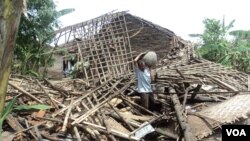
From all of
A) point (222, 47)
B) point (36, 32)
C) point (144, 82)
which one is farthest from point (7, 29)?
point (222, 47)

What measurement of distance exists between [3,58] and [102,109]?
9.95ft

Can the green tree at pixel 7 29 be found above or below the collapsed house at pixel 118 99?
above

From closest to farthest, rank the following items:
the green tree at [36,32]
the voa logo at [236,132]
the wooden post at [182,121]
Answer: the voa logo at [236,132] → the wooden post at [182,121] → the green tree at [36,32]

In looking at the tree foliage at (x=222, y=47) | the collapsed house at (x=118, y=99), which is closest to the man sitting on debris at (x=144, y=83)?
the collapsed house at (x=118, y=99)

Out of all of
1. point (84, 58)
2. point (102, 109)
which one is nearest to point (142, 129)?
point (102, 109)

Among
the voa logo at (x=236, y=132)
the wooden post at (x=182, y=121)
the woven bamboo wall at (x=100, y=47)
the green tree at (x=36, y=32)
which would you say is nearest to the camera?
the voa logo at (x=236, y=132)

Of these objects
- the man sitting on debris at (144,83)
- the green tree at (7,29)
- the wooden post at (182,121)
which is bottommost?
the wooden post at (182,121)

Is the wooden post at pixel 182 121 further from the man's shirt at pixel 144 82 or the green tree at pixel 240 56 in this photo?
the green tree at pixel 240 56

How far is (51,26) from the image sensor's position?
15523 mm

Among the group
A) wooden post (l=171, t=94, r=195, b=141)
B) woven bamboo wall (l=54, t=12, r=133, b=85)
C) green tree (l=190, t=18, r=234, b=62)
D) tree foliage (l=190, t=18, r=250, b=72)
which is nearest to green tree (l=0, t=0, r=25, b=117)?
wooden post (l=171, t=94, r=195, b=141)

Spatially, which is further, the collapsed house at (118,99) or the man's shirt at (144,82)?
the man's shirt at (144,82)

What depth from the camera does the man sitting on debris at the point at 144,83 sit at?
7.25m

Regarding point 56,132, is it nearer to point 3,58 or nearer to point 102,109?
point 102,109

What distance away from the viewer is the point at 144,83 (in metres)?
7.34
